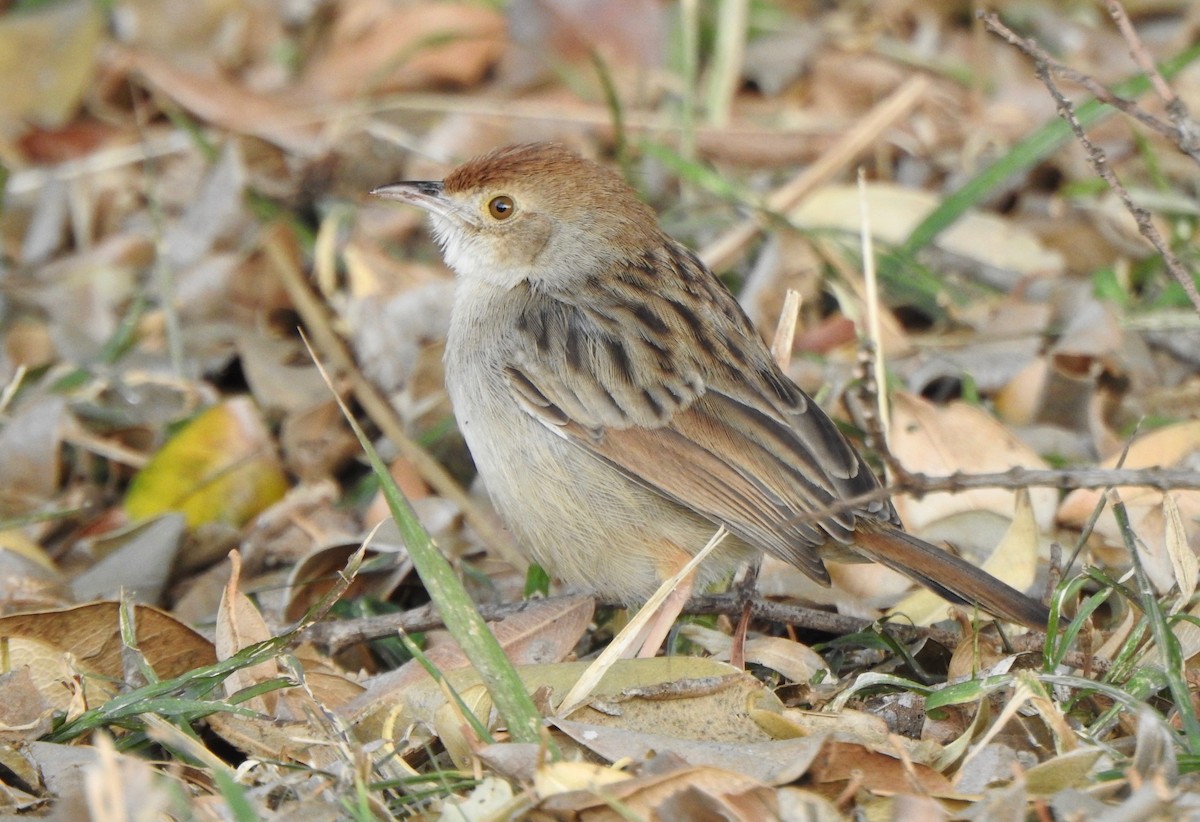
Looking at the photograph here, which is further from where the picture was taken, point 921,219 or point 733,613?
point 921,219

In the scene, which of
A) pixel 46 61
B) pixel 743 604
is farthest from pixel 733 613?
pixel 46 61

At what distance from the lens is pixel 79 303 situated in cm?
666

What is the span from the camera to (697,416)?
4500 millimetres

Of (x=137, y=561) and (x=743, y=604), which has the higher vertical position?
(x=743, y=604)

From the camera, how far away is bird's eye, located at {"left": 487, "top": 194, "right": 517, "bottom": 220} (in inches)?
201

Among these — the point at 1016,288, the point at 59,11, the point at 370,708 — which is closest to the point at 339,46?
the point at 59,11

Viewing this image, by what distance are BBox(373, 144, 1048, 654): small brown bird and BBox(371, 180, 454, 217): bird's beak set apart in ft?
1.34

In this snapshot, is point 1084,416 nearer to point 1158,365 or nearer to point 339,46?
point 1158,365

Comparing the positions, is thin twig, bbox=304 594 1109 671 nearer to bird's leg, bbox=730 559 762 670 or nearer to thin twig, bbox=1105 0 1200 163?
bird's leg, bbox=730 559 762 670

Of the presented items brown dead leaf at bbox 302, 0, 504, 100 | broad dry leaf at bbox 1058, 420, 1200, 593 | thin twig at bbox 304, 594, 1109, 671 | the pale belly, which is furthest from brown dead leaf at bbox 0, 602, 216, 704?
brown dead leaf at bbox 302, 0, 504, 100

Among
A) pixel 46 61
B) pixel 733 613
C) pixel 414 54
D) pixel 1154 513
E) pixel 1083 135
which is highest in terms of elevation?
pixel 1083 135

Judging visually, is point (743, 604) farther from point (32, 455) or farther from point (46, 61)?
point (46, 61)

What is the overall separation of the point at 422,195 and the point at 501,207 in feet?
0.99

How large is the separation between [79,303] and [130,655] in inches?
127
